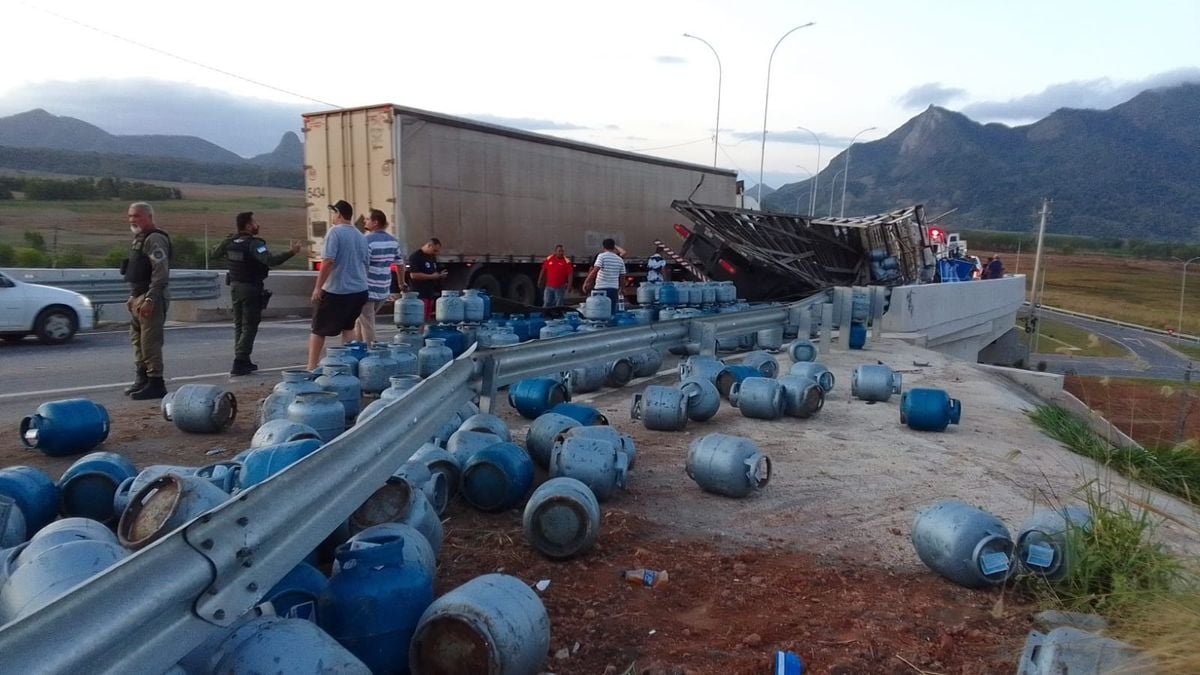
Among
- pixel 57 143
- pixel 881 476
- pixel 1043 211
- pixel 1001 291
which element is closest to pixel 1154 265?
pixel 1043 211

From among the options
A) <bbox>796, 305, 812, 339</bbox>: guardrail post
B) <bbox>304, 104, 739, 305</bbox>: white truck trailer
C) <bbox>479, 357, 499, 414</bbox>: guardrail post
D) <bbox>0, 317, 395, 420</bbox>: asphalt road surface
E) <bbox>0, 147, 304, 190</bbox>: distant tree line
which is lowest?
<bbox>0, 317, 395, 420</bbox>: asphalt road surface

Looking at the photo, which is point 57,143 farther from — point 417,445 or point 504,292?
point 417,445

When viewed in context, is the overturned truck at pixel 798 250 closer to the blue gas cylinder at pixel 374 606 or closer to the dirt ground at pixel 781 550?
the dirt ground at pixel 781 550

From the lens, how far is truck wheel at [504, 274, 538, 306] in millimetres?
18641

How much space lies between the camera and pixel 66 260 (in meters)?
23.0

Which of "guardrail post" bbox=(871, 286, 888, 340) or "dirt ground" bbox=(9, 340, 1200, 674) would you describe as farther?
"guardrail post" bbox=(871, 286, 888, 340)

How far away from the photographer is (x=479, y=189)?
684 inches

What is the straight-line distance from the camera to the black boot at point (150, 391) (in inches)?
314

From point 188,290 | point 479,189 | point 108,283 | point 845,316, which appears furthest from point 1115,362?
point 108,283

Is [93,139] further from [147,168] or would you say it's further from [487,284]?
[487,284]

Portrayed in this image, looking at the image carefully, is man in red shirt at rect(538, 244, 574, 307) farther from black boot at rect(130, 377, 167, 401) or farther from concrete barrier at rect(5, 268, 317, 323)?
black boot at rect(130, 377, 167, 401)

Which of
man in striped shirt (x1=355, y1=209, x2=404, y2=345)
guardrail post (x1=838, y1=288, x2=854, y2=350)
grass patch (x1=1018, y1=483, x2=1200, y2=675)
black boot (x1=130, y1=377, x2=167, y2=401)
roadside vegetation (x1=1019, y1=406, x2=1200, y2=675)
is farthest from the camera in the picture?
guardrail post (x1=838, y1=288, x2=854, y2=350)

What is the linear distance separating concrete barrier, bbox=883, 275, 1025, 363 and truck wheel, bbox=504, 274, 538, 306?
26.8ft

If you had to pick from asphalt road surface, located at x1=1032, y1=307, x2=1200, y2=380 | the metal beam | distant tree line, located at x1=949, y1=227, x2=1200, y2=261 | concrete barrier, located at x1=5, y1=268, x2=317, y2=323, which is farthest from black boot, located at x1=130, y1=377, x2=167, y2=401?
distant tree line, located at x1=949, y1=227, x2=1200, y2=261
